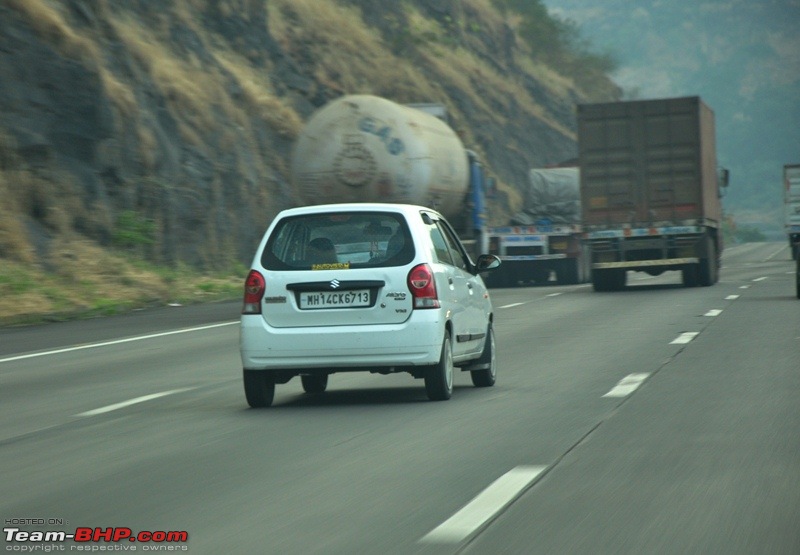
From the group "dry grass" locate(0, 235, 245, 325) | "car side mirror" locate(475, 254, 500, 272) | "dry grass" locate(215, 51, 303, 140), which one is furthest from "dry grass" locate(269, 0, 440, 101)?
"car side mirror" locate(475, 254, 500, 272)

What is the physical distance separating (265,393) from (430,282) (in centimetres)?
153

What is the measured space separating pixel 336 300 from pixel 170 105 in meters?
27.5

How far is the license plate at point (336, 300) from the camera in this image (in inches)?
425

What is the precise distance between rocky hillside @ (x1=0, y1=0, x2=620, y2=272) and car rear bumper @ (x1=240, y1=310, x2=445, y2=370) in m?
16.4

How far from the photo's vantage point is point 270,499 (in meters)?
7.14

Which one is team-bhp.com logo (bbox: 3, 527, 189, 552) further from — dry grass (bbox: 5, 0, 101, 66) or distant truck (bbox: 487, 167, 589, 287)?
distant truck (bbox: 487, 167, 589, 287)

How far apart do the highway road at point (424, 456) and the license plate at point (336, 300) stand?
2.58 ft

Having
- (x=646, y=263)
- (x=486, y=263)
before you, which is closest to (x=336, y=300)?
(x=486, y=263)

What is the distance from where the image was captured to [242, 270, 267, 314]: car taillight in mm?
10922

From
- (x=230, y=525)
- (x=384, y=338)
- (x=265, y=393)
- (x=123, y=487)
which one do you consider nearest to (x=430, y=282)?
(x=384, y=338)

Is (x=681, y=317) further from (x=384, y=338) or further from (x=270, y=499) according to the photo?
(x=270, y=499)

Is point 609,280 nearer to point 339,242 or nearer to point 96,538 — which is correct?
point 339,242

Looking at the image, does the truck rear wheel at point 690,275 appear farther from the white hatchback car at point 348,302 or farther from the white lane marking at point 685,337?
the white hatchback car at point 348,302

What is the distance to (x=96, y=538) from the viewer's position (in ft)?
20.7
